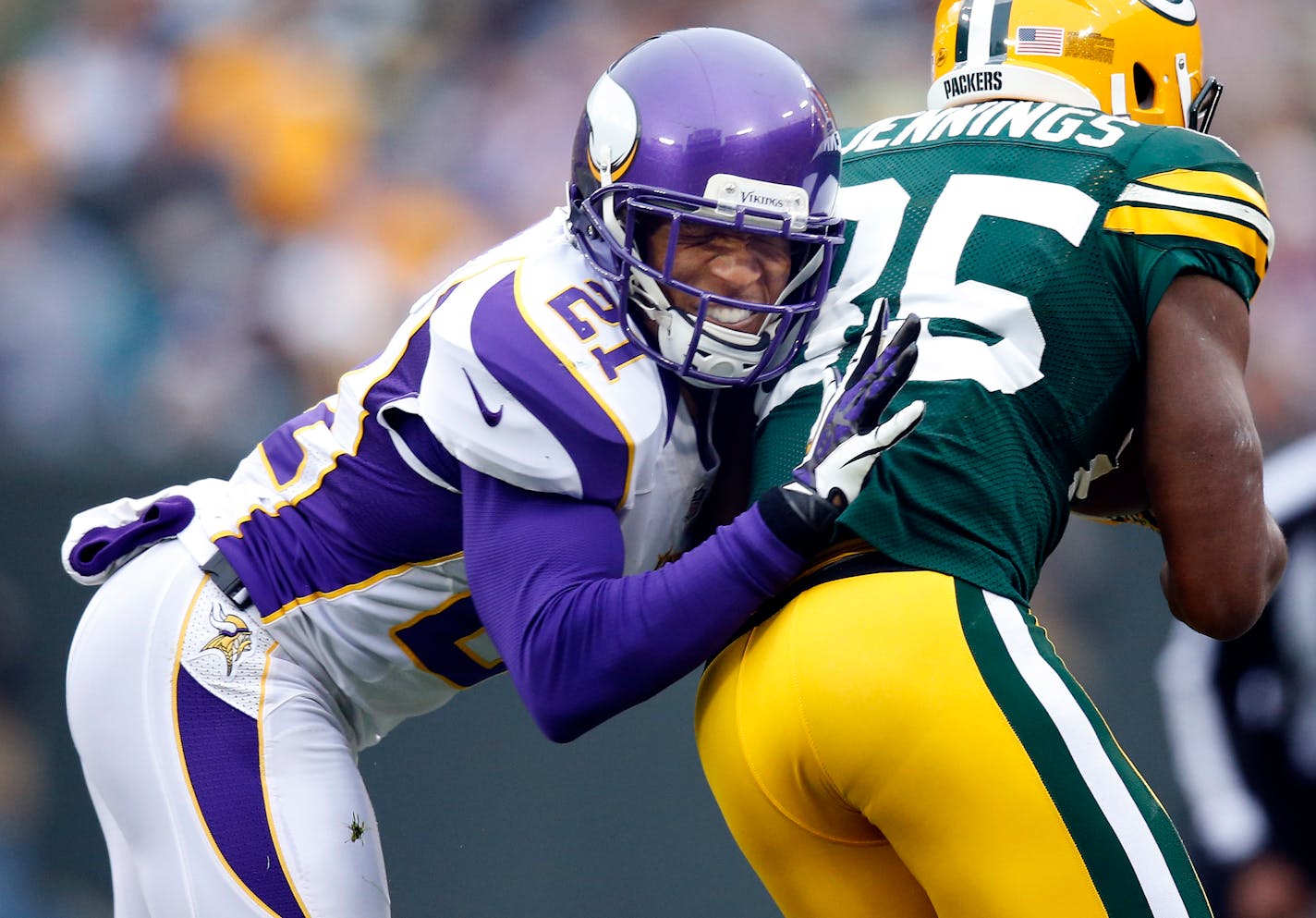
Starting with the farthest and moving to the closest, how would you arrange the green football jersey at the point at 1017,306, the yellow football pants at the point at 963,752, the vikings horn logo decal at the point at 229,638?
1. the vikings horn logo decal at the point at 229,638
2. the green football jersey at the point at 1017,306
3. the yellow football pants at the point at 963,752

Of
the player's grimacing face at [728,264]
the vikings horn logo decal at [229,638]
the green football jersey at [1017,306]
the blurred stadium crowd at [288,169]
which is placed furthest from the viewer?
the blurred stadium crowd at [288,169]

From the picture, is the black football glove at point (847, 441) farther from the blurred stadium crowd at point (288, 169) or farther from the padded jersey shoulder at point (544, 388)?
the blurred stadium crowd at point (288, 169)

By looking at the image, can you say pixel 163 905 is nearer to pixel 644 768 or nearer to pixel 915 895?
pixel 915 895

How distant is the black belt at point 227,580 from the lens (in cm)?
174

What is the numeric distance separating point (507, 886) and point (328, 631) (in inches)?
64.5

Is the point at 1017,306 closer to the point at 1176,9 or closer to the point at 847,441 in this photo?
the point at 847,441

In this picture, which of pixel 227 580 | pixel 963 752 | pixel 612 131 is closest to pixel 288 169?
pixel 227 580

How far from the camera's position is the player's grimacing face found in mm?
1563

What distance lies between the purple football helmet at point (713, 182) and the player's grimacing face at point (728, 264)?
0.05 ft

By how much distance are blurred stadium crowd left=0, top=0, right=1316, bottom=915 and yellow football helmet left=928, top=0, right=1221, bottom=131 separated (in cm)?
160

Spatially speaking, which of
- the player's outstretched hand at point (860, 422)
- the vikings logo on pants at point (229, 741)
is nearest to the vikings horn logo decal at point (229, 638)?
the vikings logo on pants at point (229, 741)

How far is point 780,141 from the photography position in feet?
5.08

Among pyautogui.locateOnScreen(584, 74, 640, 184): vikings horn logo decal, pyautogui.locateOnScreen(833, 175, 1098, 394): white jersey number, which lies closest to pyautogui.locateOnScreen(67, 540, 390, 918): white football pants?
pyautogui.locateOnScreen(584, 74, 640, 184): vikings horn logo decal

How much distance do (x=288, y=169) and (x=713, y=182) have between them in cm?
217
